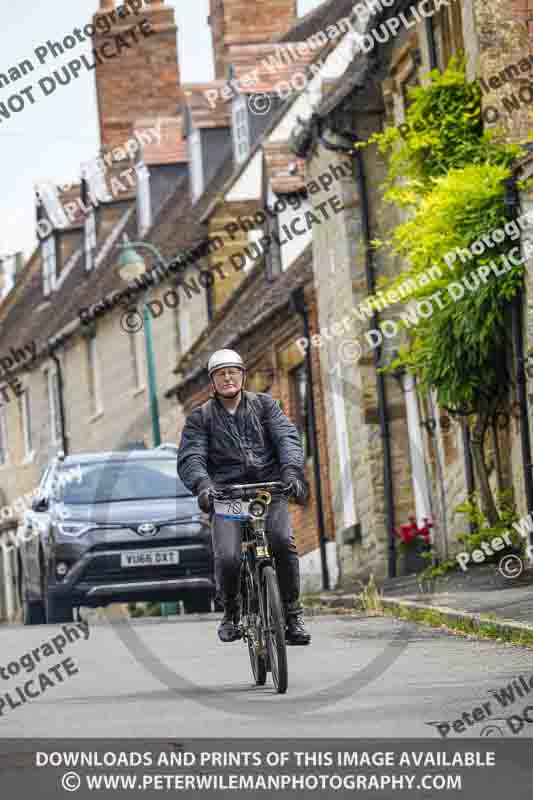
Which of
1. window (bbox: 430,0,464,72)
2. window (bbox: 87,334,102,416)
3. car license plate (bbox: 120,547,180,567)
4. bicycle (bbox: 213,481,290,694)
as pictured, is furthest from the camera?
window (bbox: 87,334,102,416)

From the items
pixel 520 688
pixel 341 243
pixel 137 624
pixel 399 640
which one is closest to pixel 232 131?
pixel 341 243

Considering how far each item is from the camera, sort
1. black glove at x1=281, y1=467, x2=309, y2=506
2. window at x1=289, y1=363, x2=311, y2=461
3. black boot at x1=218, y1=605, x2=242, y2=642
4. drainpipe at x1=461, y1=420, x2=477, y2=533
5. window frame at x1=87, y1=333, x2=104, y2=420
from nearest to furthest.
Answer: black glove at x1=281, y1=467, x2=309, y2=506, black boot at x1=218, y1=605, x2=242, y2=642, drainpipe at x1=461, y1=420, x2=477, y2=533, window at x1=289, y1=363, x2=311, y2=461, window frame at x1=87, y1=333, x2=104, y2=420

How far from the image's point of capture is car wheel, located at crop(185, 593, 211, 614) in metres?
20.4

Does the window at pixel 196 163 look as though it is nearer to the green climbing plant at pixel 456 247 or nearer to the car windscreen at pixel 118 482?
the green climbing plant at pixel 456 247

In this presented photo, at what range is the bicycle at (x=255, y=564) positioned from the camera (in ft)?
34.1

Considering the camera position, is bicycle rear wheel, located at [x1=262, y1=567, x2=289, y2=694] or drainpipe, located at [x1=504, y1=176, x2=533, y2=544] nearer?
bicycle rear wheel, located at [x1=262, y1=567, x2=289, y2=694]

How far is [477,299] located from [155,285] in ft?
76.2

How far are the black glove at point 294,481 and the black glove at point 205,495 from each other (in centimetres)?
44

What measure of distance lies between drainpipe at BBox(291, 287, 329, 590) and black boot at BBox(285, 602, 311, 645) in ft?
52.8

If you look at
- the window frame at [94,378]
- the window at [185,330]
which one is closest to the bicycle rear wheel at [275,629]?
the window at [185,330]

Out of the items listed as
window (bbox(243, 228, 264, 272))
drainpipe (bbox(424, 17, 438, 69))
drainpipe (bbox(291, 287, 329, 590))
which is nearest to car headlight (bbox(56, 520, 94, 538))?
drainpipe (bbox(424, 17, 438, 69))

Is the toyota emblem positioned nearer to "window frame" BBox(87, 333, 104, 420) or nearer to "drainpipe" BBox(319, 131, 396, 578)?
"drainpipe" BBox(319, 131, 396, 578)

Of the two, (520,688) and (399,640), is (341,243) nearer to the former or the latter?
(399,640)

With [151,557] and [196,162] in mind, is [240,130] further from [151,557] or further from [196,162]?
[151,557]
